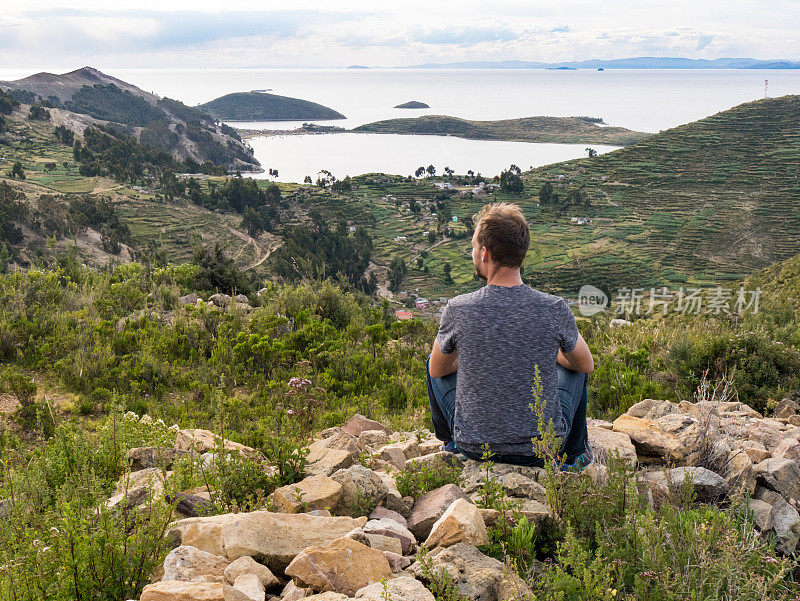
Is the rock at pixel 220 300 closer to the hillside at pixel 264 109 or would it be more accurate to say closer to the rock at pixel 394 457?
the rock at pixel 394 457

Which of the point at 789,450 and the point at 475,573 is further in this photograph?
the point at 789,450

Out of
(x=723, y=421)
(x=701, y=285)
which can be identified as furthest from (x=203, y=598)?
(x=701, y=285)

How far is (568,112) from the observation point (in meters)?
166

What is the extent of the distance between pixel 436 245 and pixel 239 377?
51799 millimetres

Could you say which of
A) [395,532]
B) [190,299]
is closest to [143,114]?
[190,299]

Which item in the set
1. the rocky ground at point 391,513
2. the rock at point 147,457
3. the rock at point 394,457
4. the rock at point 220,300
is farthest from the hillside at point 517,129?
the rock at point 147,457

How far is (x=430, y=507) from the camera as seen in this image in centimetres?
244

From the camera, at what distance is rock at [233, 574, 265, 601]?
1774 millimetres

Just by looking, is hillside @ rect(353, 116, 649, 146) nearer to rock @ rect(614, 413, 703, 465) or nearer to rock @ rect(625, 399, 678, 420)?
rock @ rect(625, 399, 678, 420)

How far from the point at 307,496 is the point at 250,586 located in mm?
691

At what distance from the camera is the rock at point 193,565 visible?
195 centimetres

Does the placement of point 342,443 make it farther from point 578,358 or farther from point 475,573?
point 475,573

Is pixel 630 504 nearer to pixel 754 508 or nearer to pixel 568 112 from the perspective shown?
pixel 754 508

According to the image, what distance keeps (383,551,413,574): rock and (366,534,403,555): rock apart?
0.14 ft
